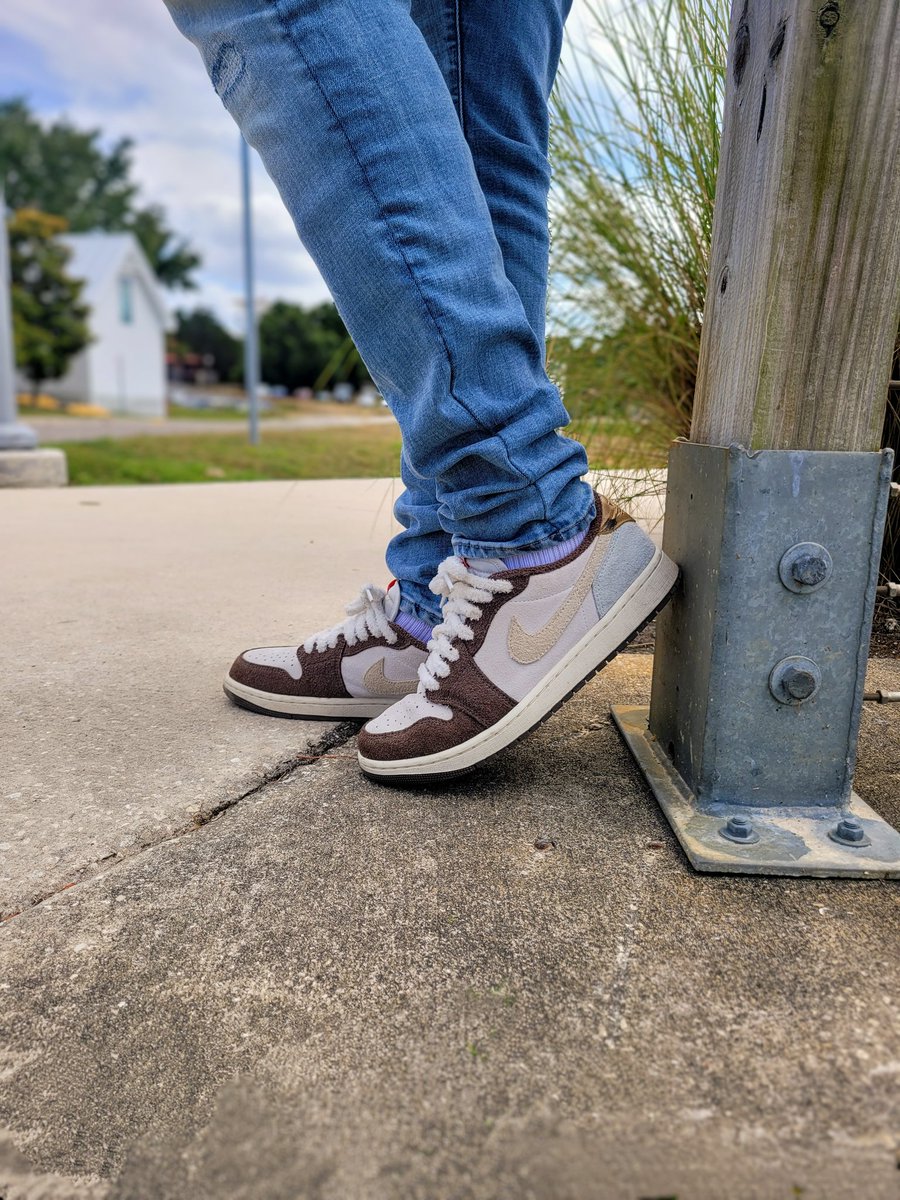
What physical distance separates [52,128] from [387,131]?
4211cm

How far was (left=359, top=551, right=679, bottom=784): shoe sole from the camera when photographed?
88 cm

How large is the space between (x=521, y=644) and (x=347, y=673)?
0.95 ft

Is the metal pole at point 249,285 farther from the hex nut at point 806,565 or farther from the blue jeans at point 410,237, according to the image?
the hex nut at point 806,565

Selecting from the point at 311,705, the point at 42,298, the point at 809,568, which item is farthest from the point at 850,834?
the point at 42,298

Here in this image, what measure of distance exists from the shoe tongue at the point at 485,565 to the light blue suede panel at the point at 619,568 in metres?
0.10

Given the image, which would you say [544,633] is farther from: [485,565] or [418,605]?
[418,605]

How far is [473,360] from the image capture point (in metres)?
0.83

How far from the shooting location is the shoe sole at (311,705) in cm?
111

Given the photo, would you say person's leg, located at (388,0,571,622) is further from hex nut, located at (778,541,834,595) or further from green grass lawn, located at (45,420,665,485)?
green grass lawn, located at (45,420,665,485)

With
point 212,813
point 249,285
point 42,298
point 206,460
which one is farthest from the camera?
point 42,298

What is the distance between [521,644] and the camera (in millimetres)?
→ 906

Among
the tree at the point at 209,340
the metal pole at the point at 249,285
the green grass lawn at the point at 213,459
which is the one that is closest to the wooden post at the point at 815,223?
the green grass lawn at the point at 213,459

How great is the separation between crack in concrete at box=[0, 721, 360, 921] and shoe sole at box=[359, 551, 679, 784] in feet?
0.33

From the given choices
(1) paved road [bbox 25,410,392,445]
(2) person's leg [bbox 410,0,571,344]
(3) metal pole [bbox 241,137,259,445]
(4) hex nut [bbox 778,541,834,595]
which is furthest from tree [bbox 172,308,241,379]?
(4) hex nut [bbox 778,541,834,595]
